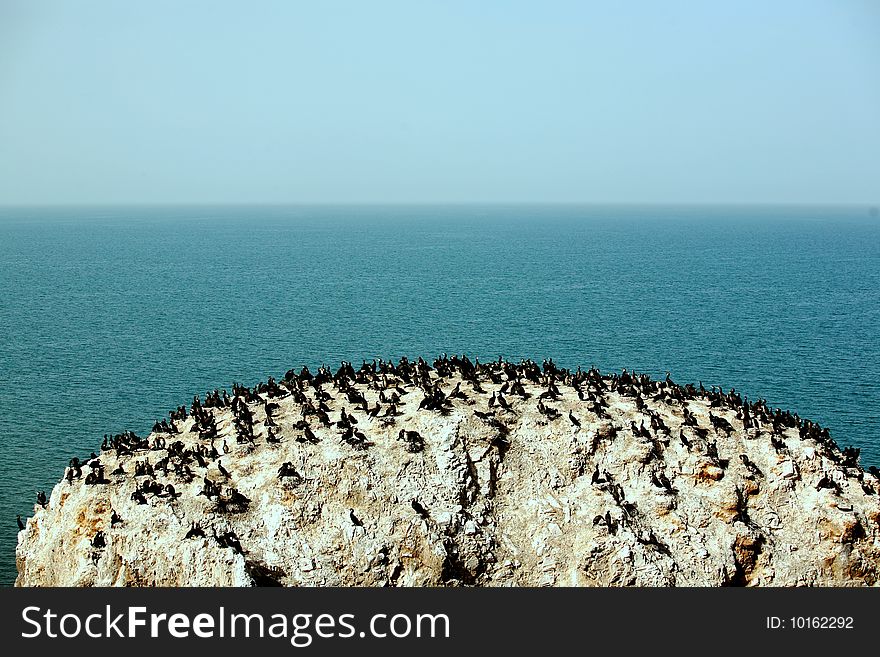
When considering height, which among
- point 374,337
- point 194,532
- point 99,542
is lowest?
Answer: point 374,337

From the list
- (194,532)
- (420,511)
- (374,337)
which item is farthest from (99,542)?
(374,337)

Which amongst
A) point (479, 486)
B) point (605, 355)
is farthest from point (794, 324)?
point (479, 486)

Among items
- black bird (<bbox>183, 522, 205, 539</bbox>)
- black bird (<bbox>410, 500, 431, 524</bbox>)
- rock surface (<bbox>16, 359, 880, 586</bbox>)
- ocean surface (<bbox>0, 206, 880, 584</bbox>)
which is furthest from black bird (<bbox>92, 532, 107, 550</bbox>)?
ocean surface (<bbox>0, 206, 880, 584</bbox>)

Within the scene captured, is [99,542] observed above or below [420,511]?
below

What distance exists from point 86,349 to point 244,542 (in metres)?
87.5

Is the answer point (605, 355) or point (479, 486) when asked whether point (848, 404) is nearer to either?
point (605, 355)

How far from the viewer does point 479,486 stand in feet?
151

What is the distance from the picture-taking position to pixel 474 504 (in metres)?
45.3

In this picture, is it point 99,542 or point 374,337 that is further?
point 374,337

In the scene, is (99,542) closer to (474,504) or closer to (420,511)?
→ (420,511)

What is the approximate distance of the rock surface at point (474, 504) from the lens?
1676 inches

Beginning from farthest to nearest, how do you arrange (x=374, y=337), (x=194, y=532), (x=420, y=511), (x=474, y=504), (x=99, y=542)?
(x=374, y=337)
(x=474, y=504)
(x=420, y=511)
(x=99, y=542)
(x=194, y=532)

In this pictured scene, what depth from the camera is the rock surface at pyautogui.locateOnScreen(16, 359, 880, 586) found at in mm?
42562

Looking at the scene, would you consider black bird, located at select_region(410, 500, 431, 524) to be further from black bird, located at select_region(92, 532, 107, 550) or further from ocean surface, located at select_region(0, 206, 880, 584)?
ocean surface, located at select_region(0, 206, 880, 584)
